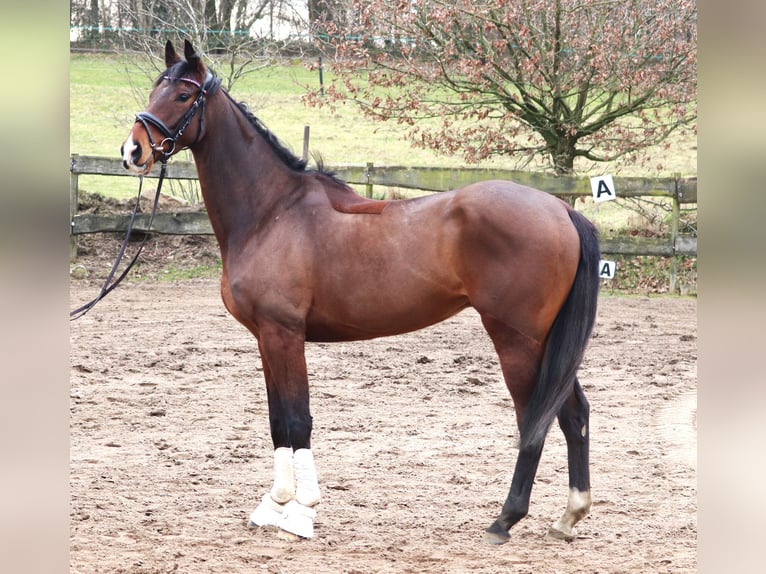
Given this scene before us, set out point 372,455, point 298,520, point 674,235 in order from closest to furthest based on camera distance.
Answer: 1. point 298,520
2. point 372,455
3. point 674,235

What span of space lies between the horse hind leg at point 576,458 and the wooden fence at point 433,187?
22.3 feet

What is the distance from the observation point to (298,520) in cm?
388

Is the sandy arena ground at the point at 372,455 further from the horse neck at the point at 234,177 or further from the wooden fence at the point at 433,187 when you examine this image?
the wooden fence at the point at 433,187

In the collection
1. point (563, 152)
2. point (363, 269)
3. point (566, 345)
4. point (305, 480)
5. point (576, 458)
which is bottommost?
point (305, 480)

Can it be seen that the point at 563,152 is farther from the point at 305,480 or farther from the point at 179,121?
the point at 305,480

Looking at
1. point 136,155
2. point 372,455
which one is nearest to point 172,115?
→ point 136,155

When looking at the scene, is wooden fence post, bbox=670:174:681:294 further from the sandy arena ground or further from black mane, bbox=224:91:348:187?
black mane, bbox=224:91:348:187

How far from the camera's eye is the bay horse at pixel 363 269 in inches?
147

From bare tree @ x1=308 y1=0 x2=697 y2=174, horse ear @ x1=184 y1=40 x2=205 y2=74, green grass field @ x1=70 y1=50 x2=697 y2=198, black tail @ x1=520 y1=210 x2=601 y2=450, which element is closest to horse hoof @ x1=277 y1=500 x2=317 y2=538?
black tail @ x1=520 y1=210 x2=601 y2=450

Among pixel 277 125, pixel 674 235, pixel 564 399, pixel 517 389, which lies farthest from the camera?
pixel 277 125

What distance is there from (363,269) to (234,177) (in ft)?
2.68

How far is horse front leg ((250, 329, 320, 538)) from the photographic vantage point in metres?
3.90
